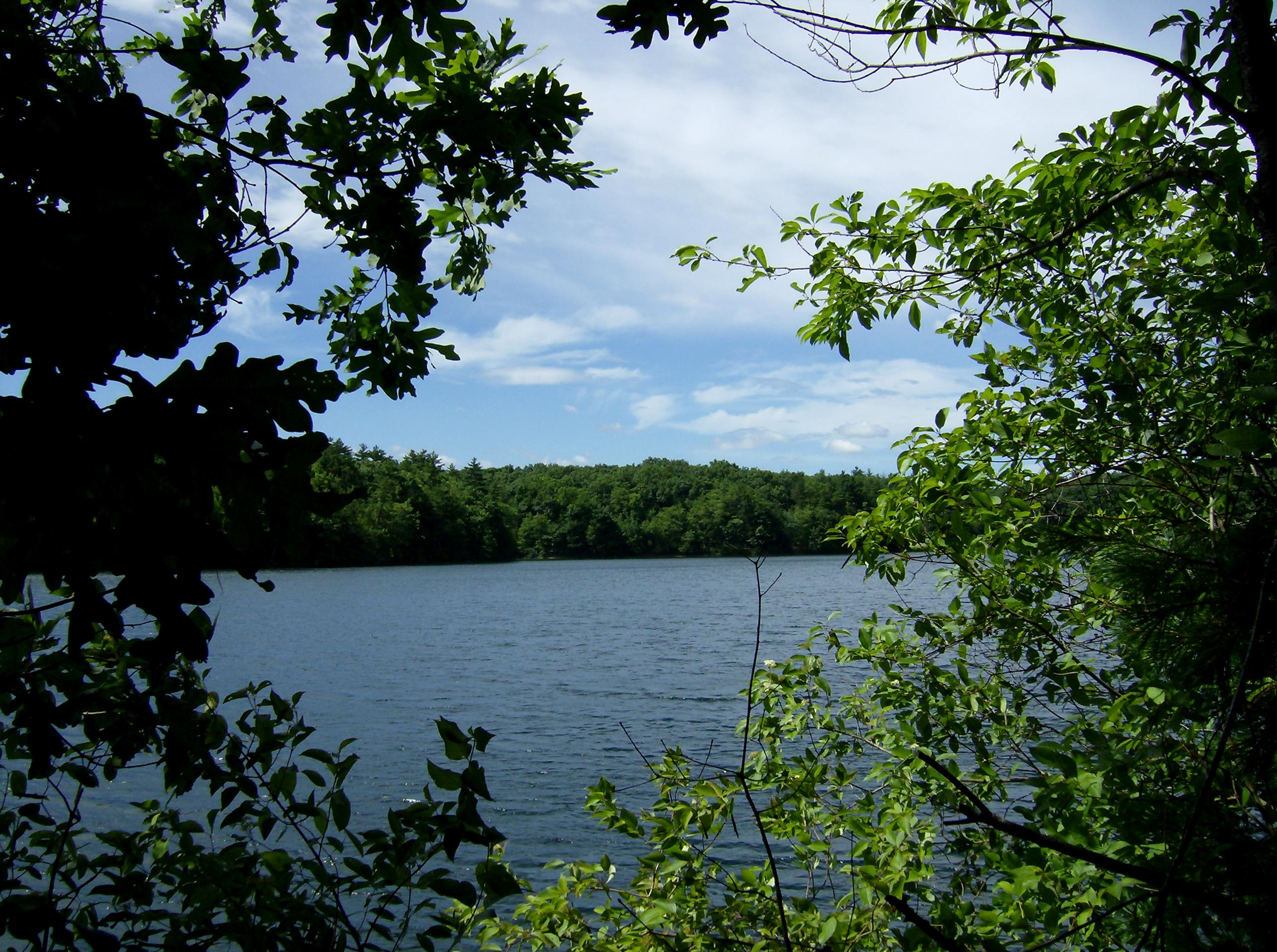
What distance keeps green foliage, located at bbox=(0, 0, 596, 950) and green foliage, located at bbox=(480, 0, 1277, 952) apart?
727 millimetres

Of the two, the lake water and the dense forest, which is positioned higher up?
the dense forest

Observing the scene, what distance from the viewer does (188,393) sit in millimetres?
1323

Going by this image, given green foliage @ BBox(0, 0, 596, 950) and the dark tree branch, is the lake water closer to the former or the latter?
green foliage @ BBox(0, 0, 596, 950)

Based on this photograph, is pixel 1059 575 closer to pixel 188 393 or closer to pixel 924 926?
pixel 924 926

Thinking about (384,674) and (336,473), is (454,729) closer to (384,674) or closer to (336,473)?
(384,674)

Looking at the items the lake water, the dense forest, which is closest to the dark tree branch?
the lake water

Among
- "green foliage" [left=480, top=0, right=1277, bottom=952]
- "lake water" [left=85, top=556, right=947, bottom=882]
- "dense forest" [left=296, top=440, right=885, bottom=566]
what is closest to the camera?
"green foliage" [left=480, top=0, right=1277, bottom=952]

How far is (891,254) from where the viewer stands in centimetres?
357

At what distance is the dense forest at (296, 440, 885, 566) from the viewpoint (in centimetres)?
8049

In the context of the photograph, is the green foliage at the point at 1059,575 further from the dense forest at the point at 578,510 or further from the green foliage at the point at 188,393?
the dense forest at the point at 578,510

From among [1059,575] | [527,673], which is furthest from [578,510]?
[1059,575]

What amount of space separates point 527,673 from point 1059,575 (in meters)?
21.1

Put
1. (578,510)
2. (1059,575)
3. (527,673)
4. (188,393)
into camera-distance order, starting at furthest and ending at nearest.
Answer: (578,510), (527,673), (1059,575), (188,393)

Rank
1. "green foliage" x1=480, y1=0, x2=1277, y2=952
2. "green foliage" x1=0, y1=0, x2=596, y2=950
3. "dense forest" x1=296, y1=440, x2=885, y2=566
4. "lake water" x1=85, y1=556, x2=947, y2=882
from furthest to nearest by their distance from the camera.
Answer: "dense forest" x1=296, y1=440, x2=885, y2=566
"lake water" x1=85, y1=556, x2=947, y2=882
"green foliage" x1=480, y1=0, x2=1277, y2=952
"green foliage" x1=0, y1=0, x2=596, y2=950
